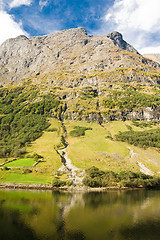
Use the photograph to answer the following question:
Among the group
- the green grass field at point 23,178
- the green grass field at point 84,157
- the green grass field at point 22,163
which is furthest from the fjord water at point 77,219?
the green grass field at point 22,163

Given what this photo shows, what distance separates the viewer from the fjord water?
43.3 meters

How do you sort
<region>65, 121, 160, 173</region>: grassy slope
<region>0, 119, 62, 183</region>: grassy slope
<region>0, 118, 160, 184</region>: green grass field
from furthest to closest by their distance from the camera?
<region>65, 121, 160, 173</region>: grassy slope, <region>0, 118, 160, 184</region>: green grass field, <region>0, 119, 62, 183</region>: grassy slope

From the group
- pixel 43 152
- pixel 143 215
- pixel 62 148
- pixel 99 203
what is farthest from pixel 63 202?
pixel 62 148

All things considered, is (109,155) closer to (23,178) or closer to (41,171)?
(41,171)

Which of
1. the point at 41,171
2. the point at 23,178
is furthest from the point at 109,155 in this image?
the point at 23,178

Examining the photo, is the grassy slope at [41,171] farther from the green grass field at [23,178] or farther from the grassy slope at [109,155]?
the grassy slope at [109,155]

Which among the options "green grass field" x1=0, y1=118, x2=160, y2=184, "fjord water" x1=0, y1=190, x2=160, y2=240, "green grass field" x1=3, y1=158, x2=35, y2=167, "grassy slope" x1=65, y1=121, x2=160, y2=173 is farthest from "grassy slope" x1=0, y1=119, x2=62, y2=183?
"fjord water" x1=0, y1=190, x2=160, y2=240

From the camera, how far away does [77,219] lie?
52.9 metres

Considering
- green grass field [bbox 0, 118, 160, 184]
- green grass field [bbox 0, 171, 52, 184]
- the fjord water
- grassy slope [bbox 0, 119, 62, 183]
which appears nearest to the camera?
the fjord water

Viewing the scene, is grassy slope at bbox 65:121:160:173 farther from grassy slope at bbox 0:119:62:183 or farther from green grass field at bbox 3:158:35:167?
green grass field at bbox 3:158:35:167

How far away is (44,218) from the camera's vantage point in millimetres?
52188

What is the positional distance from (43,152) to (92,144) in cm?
5548

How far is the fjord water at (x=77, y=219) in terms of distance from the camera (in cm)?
4334

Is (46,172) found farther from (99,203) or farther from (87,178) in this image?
(99,203)
